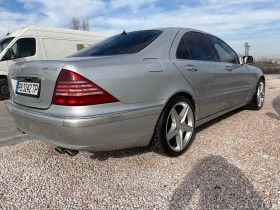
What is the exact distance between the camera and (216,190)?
2.00 meters

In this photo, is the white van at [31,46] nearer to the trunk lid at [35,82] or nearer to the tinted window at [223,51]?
the trunk lid at [35,82]

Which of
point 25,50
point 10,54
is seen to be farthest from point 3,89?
point 25,50

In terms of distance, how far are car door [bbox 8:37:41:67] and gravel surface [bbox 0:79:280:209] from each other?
5670 millimetres

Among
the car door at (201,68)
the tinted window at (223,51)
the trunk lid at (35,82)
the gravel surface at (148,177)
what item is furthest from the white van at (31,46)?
the car door at (201,68)

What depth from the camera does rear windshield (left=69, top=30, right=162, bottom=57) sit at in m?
2.51

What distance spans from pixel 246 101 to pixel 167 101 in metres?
2.56

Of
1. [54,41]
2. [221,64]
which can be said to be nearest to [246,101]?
[221,64]

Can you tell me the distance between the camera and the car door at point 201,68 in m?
2.73

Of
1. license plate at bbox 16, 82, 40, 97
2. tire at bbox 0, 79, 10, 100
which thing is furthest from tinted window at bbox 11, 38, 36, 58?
license plate at bbox 16, 82, 40, 97

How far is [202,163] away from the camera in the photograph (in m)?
2.49

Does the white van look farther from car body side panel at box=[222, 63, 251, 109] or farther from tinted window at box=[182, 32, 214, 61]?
car body side panel at box=[222, 63, 251, 109]

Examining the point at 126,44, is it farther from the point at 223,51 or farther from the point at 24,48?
the point at 24,48

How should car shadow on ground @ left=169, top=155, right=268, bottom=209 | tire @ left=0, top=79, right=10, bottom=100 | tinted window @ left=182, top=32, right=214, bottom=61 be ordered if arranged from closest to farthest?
1. car shadow on ground @ left=169, top=155, right=268, bottom=209
2. tinted window @ left=182, top=32, right=214, bottom=61
3. tire @ left=0, top=79, right=10, bottom=100

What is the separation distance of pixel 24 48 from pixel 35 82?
267 inches
